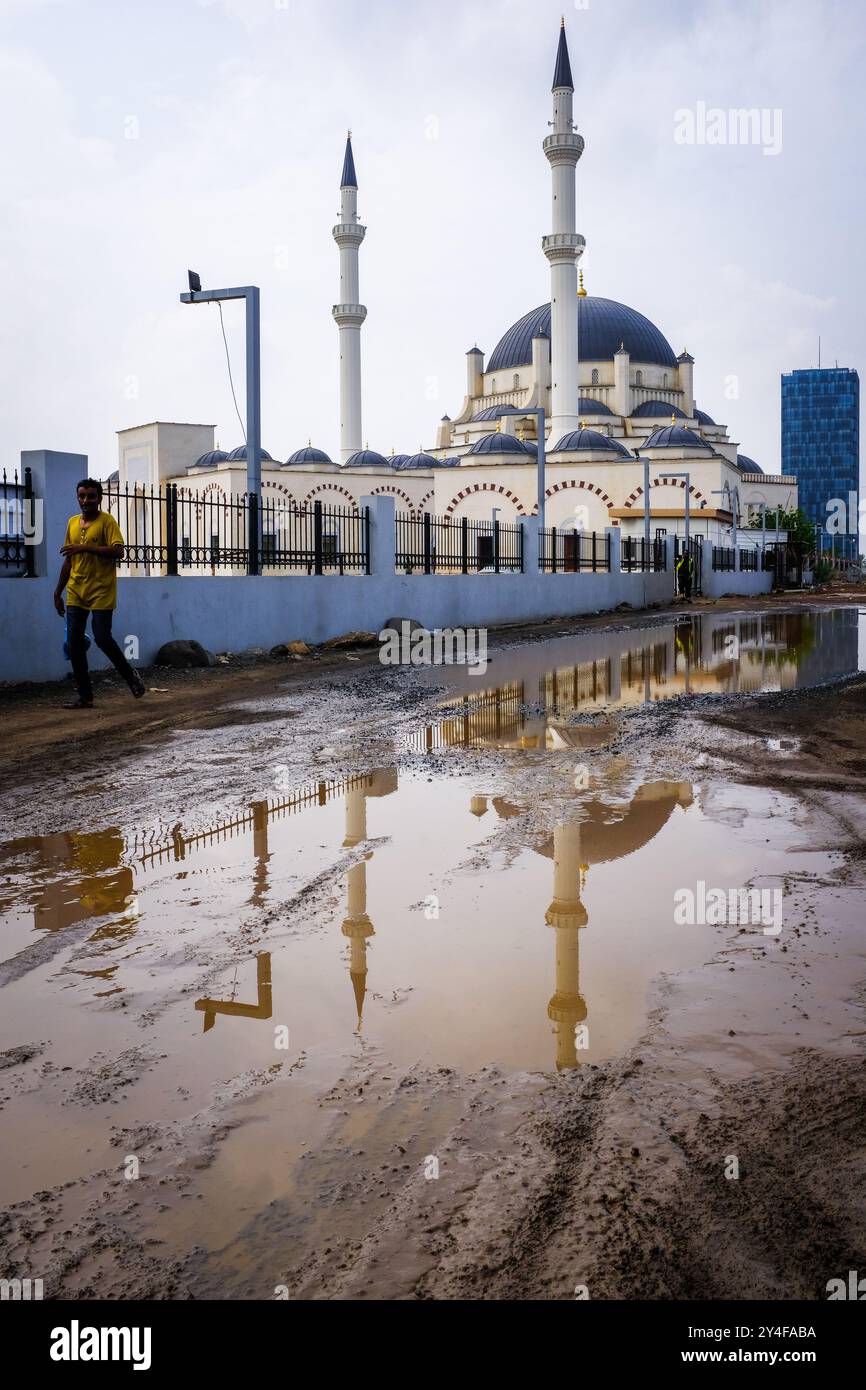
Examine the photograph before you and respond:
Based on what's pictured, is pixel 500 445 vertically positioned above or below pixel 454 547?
above

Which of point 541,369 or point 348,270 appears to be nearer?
point 348,270

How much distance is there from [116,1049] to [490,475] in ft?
173

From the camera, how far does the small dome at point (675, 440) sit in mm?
53344

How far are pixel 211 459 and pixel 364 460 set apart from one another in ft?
24.9

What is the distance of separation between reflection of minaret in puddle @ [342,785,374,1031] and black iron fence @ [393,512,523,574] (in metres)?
13.4

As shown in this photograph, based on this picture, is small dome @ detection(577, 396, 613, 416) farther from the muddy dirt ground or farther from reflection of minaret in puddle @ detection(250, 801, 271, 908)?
the muddy dirt ground

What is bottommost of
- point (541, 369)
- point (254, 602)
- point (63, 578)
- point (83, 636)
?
point (83, 636)

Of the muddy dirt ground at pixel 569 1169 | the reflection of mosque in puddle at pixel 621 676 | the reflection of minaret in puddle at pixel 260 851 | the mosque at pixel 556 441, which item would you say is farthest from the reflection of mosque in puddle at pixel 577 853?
the mosque at pixel 556 441

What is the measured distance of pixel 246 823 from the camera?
5.18 metres

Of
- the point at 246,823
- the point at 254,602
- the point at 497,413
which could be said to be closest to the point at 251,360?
the point at 254,602

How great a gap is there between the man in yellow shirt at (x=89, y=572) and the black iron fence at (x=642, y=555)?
25.8 meters

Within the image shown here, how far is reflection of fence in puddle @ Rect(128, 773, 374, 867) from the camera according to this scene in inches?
185

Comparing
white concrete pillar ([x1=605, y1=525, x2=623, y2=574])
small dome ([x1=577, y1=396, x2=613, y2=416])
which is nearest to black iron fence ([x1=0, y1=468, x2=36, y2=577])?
white concrete pillar ([x1=605, y1=525, x2=623, y2=574])

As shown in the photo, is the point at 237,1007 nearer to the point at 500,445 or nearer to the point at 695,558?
the point at 695,558
